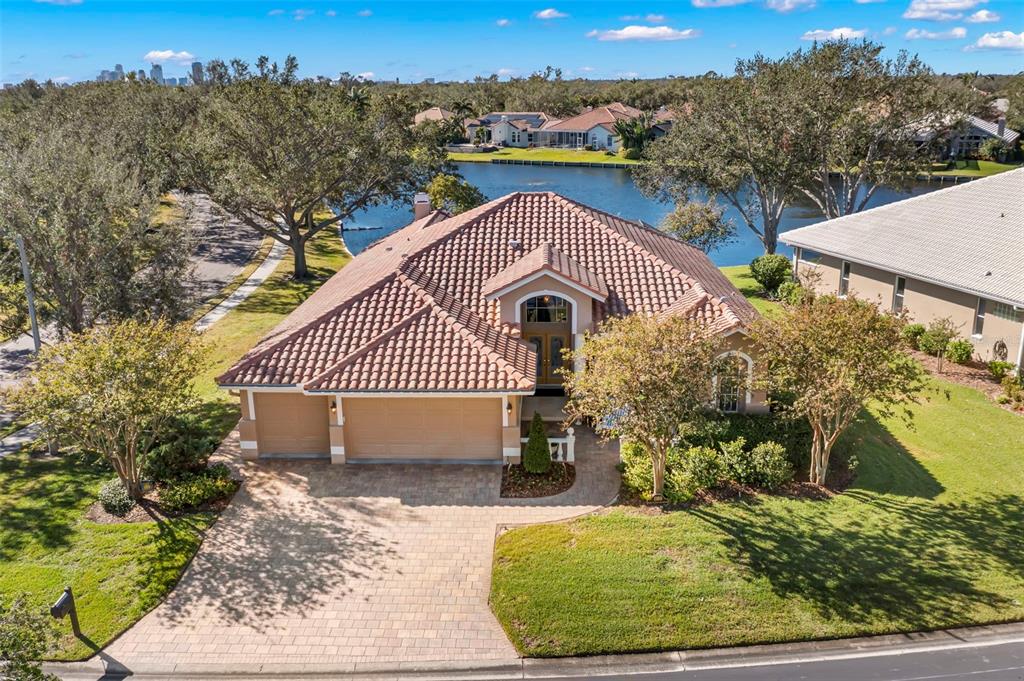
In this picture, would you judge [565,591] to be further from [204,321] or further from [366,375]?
[204,321]

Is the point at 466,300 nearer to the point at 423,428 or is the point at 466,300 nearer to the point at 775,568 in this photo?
the point at 423,428

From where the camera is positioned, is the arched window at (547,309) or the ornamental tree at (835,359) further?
the arched window at (547,309)

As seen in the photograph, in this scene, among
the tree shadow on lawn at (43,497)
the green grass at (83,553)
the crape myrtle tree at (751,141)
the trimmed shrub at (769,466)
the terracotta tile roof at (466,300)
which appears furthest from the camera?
the crape myrtle tree at (751,141)

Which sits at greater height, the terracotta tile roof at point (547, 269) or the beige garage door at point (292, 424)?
the terracotta tile roof at point (547, 269)

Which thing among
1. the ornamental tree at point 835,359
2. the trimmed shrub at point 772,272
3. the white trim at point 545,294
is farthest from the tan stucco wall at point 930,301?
the white trim at point 545,294

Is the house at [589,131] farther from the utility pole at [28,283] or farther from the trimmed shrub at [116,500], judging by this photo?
the trimmed shrub at [116,500]

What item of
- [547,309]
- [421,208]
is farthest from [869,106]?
[547,309]
